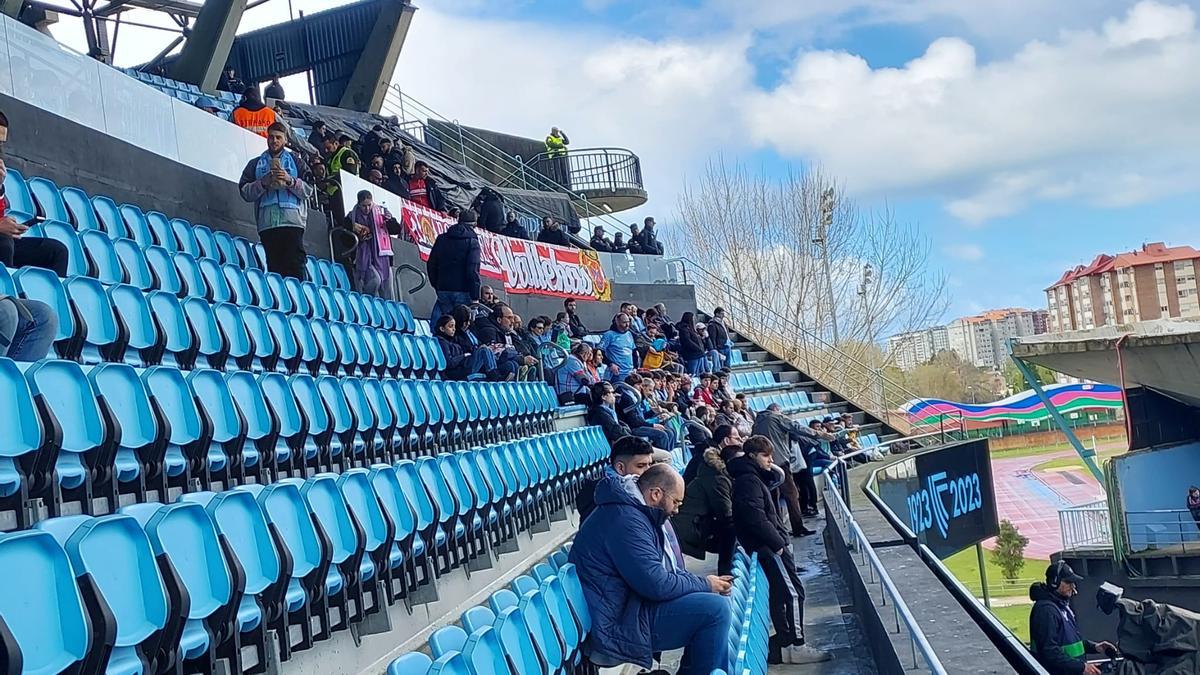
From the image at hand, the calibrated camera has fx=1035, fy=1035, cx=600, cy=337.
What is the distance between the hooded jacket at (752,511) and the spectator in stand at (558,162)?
1781 cm

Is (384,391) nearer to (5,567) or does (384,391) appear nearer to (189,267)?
(189,267)

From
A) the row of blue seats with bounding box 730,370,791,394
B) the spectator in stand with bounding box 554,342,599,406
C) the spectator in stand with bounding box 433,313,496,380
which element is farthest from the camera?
the row of blue seats with bounding box 730,370,791,394

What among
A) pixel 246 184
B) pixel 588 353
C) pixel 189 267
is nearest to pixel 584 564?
pixel 189 267

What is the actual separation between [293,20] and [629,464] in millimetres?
19999

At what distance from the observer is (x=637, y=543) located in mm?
3439

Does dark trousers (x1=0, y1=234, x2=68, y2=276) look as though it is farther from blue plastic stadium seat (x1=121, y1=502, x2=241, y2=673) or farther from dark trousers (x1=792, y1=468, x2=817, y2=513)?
dark trousers (x1=792, y1=468, x2=817, y2=513)

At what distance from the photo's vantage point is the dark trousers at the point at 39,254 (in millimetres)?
4250

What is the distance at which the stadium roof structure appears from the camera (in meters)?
18.1

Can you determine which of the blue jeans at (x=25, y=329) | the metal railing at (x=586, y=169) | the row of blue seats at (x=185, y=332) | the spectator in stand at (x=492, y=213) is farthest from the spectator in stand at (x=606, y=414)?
the metal railing at (x=586, y=169)

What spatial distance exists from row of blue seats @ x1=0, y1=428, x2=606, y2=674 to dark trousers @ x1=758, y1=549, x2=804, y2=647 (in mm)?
1481

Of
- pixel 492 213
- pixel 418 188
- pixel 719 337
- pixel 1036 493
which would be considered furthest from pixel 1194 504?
pixel 1036 493

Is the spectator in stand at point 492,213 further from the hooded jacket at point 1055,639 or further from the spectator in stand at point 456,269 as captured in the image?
the hooded jacket at point 1055,639

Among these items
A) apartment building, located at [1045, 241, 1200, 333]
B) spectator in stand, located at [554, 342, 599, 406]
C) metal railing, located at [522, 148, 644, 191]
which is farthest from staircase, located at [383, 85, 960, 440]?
apartment building, located at [1045, 241, 1200, 333]

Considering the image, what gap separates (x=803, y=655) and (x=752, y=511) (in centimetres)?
72
